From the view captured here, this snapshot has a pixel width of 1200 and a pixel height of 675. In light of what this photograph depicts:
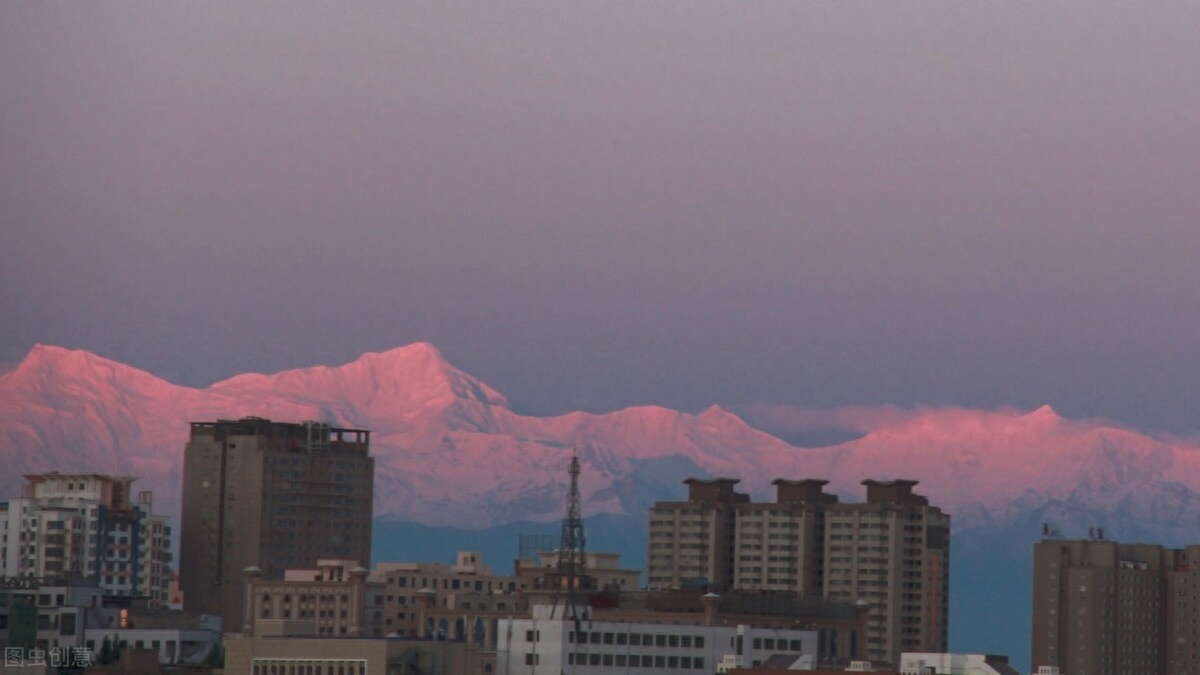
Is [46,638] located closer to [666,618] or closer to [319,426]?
[666,618]

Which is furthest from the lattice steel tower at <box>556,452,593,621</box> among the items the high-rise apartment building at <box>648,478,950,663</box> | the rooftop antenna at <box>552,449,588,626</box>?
the high-rise apartment building at <box>648,478,950,663</box>

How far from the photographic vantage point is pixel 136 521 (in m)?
119

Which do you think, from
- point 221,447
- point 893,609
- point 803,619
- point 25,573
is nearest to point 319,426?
point 221,447

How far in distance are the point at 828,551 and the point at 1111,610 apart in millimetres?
11942

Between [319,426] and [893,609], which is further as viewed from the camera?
[319,426]

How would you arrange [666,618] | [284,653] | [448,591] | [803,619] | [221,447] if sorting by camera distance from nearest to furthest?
[284,653], [666,618], [803,619], [448,591], [221,447]

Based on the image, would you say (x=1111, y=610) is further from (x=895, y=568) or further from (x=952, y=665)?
(x=952, y=665)

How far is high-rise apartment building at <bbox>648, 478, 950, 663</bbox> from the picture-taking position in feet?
375

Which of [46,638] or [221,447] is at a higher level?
[221,447]

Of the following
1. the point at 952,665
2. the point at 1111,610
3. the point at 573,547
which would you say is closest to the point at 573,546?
the point at 573,547

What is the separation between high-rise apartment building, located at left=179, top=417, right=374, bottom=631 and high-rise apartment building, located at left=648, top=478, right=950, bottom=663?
12773 millimetres

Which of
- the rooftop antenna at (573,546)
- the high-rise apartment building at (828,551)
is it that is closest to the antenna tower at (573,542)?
the rooftop antenna at (573,546)

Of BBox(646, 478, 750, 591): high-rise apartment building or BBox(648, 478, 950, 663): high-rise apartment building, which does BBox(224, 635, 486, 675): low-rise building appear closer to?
BBox(648, 478, 950, 663): high-rise apartment building

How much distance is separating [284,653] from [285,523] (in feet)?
149
